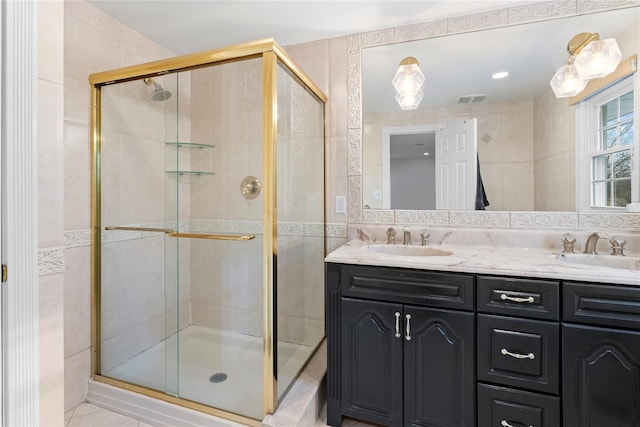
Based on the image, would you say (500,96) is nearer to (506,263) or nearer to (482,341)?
(506,263)

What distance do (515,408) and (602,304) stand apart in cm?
54

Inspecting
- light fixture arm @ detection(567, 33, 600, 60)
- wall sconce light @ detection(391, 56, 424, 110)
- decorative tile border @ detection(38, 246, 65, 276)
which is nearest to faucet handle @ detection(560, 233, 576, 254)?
light fixture arm @ detection(567, 33, 600, 60)

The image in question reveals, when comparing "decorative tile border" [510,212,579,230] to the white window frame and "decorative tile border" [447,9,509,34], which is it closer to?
the white window frame

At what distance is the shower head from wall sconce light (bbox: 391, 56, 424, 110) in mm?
1475

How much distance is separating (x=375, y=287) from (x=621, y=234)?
4.40 ft

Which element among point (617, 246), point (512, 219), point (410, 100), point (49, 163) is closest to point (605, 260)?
point (617, 246)

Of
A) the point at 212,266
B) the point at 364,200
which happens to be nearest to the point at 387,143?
the point at 364,200

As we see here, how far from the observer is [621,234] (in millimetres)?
1547

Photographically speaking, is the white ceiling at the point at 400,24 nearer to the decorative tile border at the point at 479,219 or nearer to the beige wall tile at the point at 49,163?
the decorative tile border at the point at 479,219

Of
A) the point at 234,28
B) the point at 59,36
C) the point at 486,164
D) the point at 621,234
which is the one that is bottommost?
the point at 621,234

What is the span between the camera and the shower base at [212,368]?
4.99 feet

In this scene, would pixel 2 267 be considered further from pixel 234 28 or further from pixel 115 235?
pixel 234 28

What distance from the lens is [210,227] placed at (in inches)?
73.2

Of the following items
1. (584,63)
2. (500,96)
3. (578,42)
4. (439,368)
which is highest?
(578,42)
